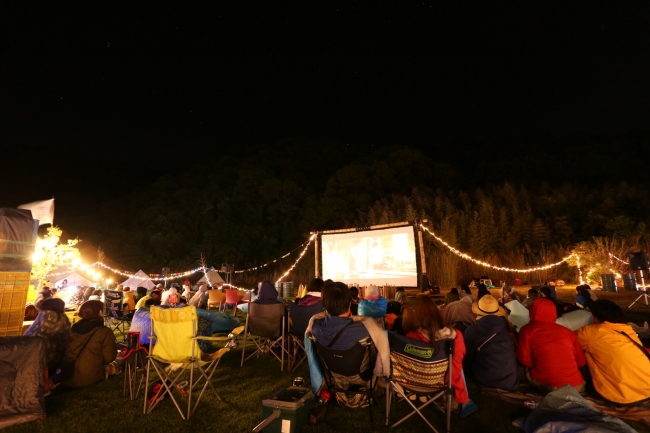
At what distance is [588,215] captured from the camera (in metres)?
12.6

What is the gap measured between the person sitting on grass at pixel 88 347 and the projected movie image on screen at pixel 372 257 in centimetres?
748

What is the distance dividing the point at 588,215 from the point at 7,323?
15617 mm

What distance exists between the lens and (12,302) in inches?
190

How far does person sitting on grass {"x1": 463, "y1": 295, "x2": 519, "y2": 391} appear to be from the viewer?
3.13 meters

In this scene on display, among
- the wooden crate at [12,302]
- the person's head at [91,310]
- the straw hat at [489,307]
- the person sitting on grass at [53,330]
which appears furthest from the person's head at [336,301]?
the wooden crate at [12,302]

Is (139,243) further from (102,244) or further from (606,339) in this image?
(606,339)

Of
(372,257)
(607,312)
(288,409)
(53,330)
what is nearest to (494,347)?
(607,312)

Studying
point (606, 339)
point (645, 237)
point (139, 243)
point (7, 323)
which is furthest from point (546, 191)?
point (139, 243)

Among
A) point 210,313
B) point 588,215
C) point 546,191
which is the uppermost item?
point 546,191

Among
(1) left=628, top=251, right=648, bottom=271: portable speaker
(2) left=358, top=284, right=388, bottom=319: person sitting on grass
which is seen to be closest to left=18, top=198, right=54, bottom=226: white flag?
(2) left=358, top=284, right=388, bottom=319: person sitting on grass

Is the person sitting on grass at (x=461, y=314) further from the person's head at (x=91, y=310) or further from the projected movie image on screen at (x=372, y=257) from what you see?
the projected movie image on screen at (x=372, y=257)

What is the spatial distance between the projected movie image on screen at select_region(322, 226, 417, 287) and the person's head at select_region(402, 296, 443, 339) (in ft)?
23.2

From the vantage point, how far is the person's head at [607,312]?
2.82 metres

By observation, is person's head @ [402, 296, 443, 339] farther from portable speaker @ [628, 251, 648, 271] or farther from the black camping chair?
portable speaker @ [628, 251, 648, 271]
